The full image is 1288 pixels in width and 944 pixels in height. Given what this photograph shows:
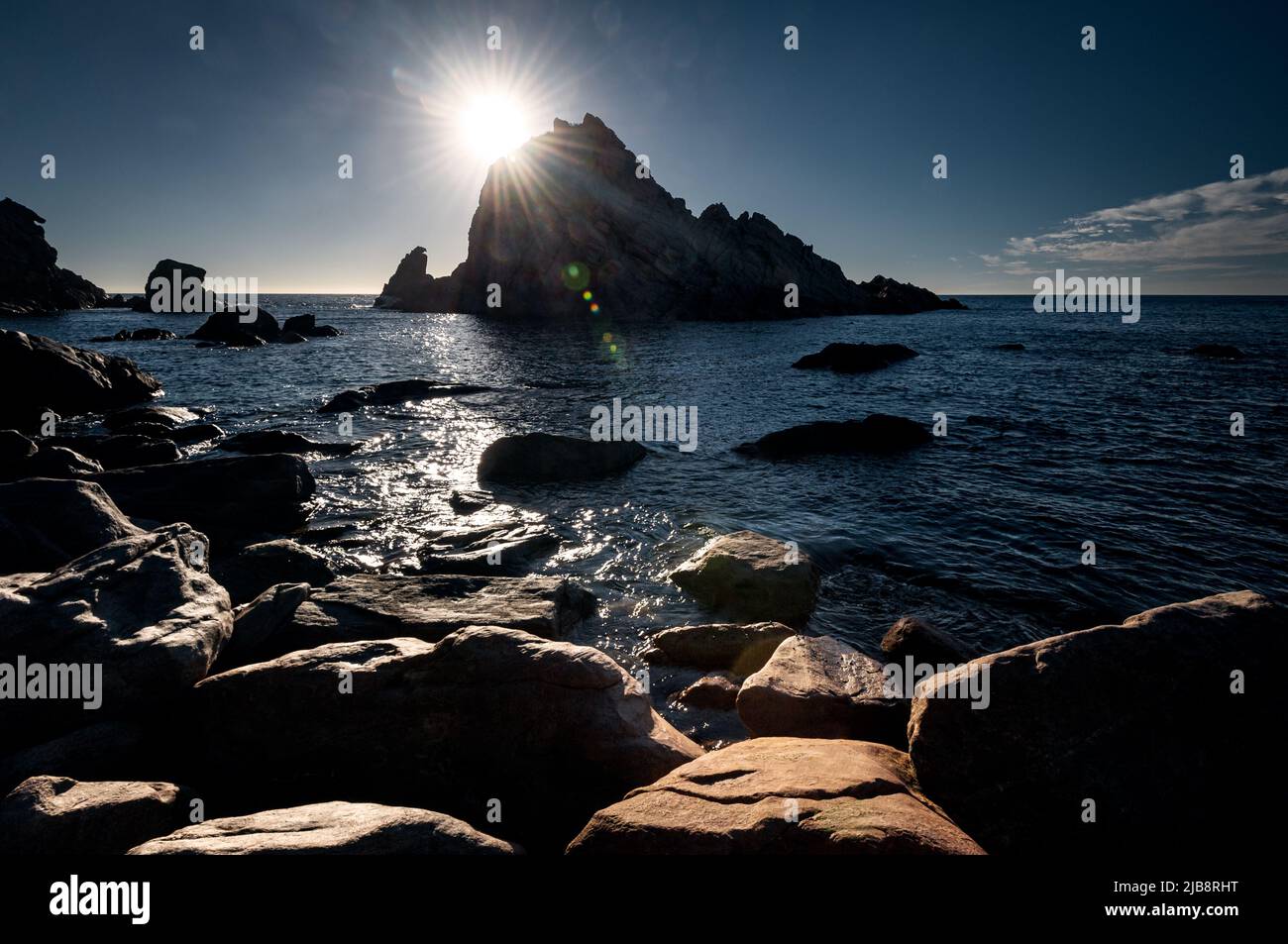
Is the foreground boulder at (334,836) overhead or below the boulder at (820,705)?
overhead

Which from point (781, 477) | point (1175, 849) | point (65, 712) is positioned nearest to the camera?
point (1175, 849)

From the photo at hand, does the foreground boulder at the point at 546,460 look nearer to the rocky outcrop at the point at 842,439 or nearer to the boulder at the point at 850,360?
the rocky outcrop at the point at 842,439

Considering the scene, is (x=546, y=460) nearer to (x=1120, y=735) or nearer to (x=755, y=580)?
(x=755, y=580)

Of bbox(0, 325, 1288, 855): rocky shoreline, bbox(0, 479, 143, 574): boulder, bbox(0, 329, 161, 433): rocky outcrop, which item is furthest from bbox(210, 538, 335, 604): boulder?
bbox(0, 329, 161, 433): rocky outcrop

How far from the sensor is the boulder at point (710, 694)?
7906 mm

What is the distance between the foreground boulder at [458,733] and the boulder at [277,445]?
16625 millimetres

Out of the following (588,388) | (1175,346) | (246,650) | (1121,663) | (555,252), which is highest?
(555,252)

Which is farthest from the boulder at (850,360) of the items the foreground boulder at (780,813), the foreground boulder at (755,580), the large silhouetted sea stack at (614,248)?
the large silhouetted sea stack at (614,248)

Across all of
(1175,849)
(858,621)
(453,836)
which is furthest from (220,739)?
(858,621)

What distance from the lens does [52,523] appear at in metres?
9.13

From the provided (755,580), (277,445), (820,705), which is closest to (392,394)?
(277,445)
